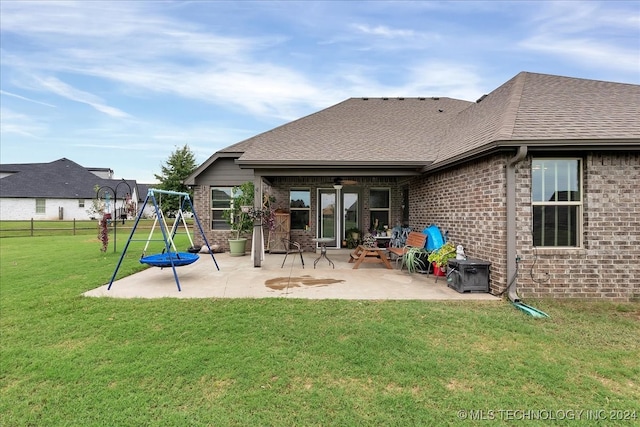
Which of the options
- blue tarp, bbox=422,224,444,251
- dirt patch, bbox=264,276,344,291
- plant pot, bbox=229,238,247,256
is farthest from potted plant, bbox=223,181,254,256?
blue tarp, bbox=422,224,444,251

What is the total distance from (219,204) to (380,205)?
6.28 m

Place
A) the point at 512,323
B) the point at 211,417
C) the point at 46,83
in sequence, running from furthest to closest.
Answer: the point at 46,83
the point at 512,323
the point at 211,417

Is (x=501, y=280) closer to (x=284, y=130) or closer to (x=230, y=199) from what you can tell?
(x=284, y=130)

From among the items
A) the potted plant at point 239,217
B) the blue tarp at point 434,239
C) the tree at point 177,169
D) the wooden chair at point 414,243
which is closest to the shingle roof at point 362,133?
the potted plant at point 239,217

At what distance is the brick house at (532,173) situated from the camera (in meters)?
5.18

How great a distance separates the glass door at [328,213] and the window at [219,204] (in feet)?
11.7

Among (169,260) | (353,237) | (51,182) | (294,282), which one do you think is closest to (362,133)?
(353,237)

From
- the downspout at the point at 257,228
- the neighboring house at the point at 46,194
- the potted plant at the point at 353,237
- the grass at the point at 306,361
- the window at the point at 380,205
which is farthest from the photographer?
the neighboring house at the point at 46,194

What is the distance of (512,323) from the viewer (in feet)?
13.6

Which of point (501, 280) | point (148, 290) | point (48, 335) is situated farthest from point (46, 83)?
point (501, 280)

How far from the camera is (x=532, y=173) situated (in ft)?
17.4

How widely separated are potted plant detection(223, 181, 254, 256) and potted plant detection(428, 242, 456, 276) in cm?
621

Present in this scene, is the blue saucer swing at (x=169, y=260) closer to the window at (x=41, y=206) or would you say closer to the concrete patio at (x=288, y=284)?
the concrete patio at (x=288, y=284)

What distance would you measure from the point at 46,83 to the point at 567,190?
24.2 meters
